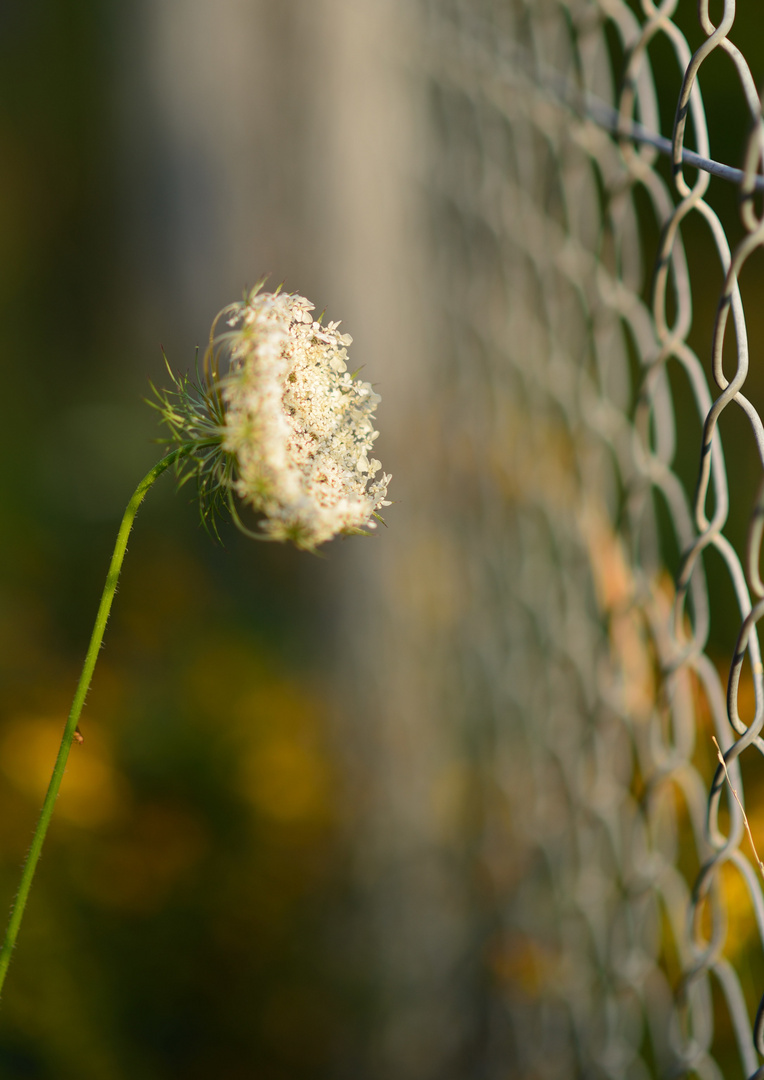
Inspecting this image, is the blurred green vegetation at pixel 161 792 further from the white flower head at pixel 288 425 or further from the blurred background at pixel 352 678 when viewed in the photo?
the white flower head at pixel 288 425

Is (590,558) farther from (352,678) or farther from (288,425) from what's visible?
(352,678)

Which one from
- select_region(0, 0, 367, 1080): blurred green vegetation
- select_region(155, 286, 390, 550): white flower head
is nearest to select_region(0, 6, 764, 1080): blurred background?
select_region(0, 0, 367, 1080): blurred green vegetation

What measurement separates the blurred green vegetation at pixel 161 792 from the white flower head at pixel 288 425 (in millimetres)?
171

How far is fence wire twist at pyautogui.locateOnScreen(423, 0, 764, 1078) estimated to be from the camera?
507 mm

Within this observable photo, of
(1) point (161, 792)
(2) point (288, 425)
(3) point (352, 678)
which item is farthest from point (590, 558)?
(3) point (352, 678)

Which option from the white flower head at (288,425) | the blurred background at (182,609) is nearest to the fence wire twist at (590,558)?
the white flower head at (288,425)

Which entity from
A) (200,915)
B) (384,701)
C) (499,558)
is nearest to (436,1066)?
(200,915)

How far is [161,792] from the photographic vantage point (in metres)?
1.33

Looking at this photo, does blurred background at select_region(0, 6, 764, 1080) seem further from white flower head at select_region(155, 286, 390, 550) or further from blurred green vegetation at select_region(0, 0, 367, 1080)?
white flower head at select_region(155, 286, 390, 550)

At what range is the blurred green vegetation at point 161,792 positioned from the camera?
3.46ft

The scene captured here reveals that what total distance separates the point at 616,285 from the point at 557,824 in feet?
2.05

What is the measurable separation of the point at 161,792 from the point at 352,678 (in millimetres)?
501

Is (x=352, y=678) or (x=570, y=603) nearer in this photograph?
(x=570, y=603)

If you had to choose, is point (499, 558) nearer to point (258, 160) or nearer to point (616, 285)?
point (616, 285)
